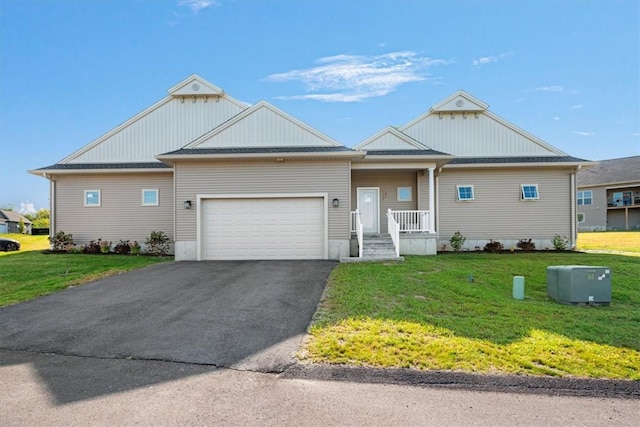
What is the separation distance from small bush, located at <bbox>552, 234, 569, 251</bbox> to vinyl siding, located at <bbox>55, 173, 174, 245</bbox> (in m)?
16.7

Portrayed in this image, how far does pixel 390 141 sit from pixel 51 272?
1253 centimetres

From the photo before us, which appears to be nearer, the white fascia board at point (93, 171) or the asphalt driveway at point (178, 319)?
the asphalt driveway at point (178, 319)

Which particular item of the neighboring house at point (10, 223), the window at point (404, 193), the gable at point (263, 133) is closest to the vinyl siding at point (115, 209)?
the gable at point (263, 133)

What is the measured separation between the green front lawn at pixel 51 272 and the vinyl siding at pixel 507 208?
12.1 metres

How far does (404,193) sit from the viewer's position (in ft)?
50.6

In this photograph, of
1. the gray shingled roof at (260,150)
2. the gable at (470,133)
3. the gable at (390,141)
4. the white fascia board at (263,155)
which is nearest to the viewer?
the white fascia board at (263,155)

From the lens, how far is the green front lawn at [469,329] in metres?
4.01

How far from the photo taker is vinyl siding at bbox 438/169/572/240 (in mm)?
15414

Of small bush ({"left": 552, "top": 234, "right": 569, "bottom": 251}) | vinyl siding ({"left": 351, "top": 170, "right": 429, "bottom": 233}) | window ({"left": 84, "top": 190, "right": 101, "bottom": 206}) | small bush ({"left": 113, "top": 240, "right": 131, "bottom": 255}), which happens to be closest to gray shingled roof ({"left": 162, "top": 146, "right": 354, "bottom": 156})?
vinyl siding ({"left": 351, "top": 170, "right": 429, "bottom": 233})

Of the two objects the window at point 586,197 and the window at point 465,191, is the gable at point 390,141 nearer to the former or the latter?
the window at point 465,191

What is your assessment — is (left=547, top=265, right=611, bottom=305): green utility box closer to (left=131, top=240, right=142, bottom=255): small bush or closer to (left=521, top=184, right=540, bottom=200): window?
(left=521, top=184, right=540, bottom=200): window

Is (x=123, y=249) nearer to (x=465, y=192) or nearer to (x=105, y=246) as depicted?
(x=105, y=246)

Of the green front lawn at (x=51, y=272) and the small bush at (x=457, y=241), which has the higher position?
the small bush at (x=457, y=241)

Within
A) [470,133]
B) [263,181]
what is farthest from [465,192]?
[263,181]
